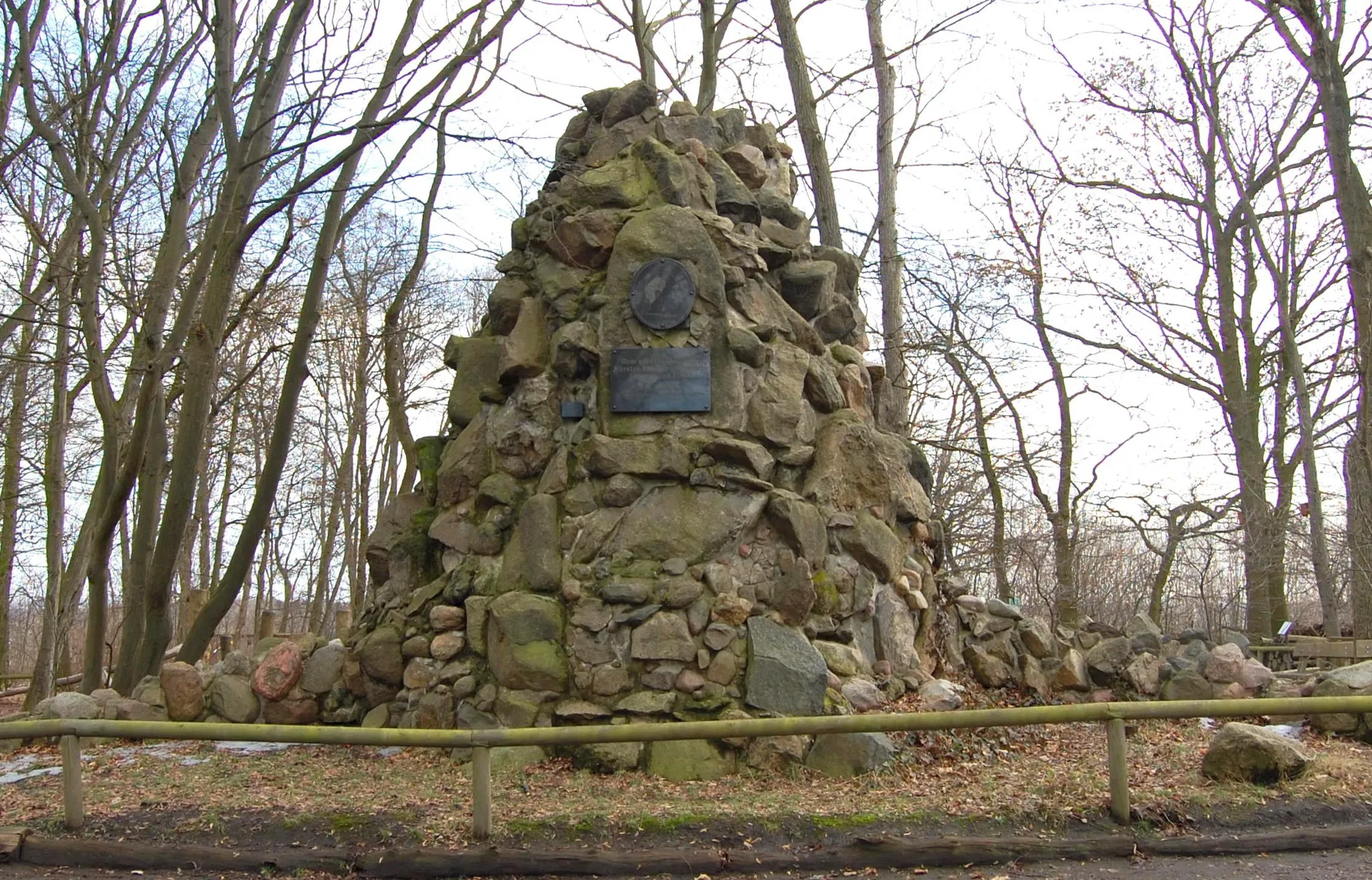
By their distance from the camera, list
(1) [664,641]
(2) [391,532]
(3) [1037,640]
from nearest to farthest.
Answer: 1. (1) [664,641]
2. (2) [391,532]
3. (3) [1037,640]

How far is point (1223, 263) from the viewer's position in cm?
1809

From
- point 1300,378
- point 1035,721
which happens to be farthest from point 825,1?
point 1035,721

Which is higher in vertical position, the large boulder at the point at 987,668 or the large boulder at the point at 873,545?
the large boulder at the point at 873,545

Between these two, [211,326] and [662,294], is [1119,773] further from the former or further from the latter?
[211,326]

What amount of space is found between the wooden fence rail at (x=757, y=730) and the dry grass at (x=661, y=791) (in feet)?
0.85

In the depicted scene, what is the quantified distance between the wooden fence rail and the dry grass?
26 centimetres

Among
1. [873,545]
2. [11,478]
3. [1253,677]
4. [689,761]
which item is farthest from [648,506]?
[11,478]

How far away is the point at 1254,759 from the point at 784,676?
268 centimetres

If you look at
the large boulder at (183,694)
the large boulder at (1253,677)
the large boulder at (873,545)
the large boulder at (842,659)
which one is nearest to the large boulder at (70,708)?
the large boulder at (183,694)

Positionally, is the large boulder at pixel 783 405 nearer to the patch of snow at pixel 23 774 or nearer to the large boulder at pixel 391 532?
the large boulder at pixel 391 532

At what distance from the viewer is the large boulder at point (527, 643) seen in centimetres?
721

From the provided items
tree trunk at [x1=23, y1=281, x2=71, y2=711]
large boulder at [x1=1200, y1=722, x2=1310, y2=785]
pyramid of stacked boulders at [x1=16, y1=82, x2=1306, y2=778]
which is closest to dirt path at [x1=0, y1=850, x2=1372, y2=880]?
large boulder at [x1=1200, y1=722, x2=1310, y2=785]

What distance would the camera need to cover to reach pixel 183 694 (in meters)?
8.11

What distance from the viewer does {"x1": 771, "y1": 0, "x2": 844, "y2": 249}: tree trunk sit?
45.2 ft
